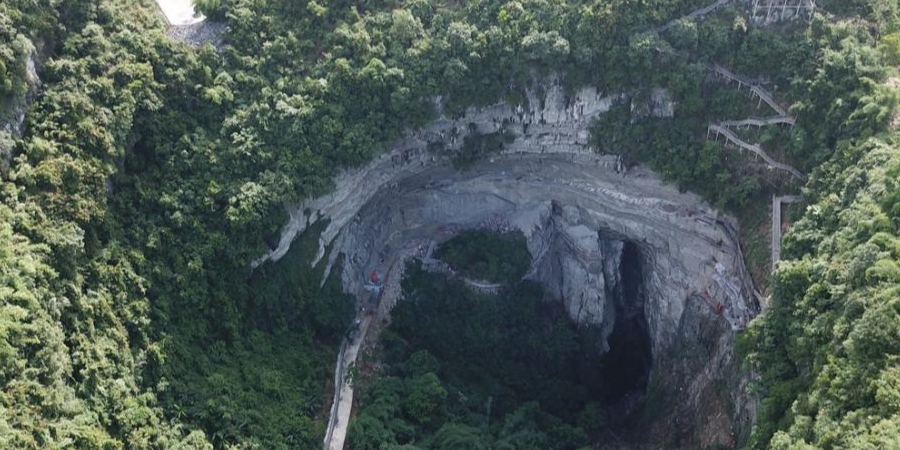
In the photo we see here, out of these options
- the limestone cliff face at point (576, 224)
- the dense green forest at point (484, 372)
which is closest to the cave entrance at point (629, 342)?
the limestone cliff face at point (576, 224)

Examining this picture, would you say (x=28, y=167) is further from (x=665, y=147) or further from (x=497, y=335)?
(x=665, y=147)

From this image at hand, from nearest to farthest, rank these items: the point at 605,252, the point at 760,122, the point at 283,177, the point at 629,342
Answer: the point at 283,177 < the point at 760,122 < the point at 605,252 < the point at 629,342

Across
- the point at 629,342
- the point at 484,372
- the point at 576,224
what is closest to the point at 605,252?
the point at 576,224

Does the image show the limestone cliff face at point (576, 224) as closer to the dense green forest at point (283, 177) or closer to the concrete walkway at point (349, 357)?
the concrete walkway at point (349, 357)

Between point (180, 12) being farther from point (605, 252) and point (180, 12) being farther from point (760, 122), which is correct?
point (760, 122)

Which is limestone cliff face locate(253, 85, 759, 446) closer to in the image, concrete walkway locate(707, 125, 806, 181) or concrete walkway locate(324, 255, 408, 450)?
concrete walkway locate(324, 255, 408, 450)

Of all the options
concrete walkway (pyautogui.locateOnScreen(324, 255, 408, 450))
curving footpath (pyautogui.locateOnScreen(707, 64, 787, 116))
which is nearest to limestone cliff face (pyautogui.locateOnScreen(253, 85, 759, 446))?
concrete walkway (pyautogui.locateOnScreen(324, 255, 408, 450))

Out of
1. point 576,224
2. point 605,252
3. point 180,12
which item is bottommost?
point 605,252
